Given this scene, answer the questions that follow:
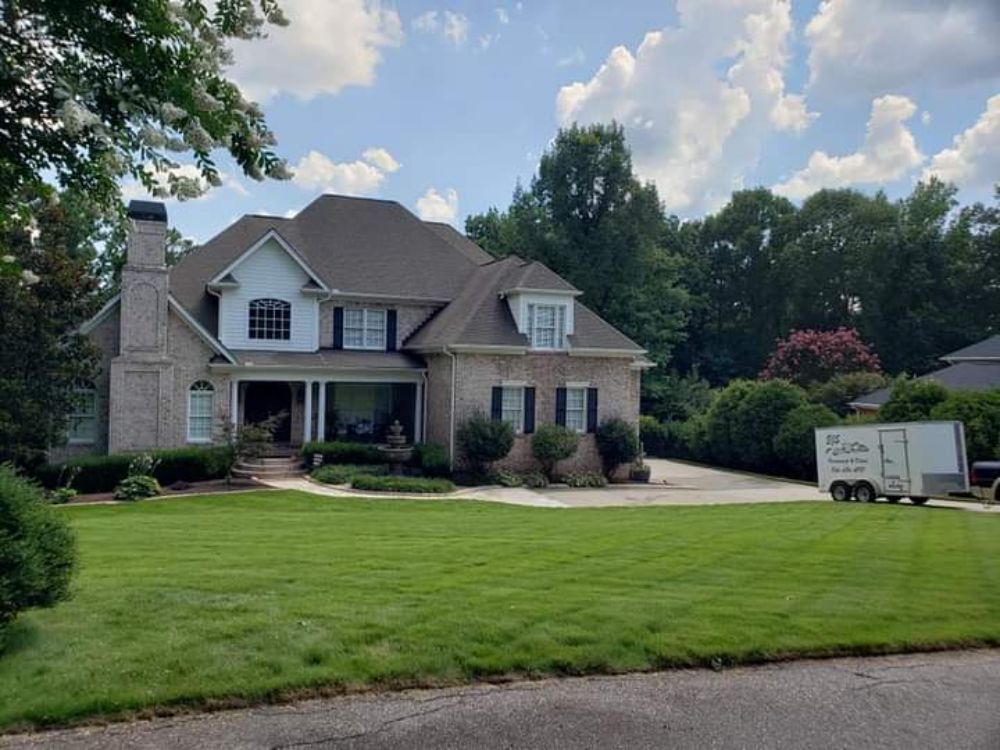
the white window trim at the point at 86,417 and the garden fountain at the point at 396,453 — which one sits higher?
the white window trim at the point at 86,417

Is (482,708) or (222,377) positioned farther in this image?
(222,377)

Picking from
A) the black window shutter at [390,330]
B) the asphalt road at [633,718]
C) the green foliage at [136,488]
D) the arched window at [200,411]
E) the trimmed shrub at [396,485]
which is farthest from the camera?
the black window shutter at [390,330]

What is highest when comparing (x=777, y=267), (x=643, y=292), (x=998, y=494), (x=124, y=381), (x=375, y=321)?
(x=777, y=267)

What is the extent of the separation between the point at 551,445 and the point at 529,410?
59.4 inches

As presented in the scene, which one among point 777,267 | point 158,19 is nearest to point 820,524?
point 158,19

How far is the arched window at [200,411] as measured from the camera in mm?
23984

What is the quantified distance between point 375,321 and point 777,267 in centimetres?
4339

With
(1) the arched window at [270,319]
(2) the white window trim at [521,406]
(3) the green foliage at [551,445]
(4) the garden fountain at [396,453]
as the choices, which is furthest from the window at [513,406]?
(1) the arched window at [270,319]

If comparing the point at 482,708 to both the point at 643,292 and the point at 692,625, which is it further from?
the point at 643,292

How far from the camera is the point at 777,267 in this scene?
204 feet

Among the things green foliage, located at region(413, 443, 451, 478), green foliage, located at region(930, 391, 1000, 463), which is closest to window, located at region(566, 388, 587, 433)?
green foliage, located at region(413, 443, 451, 478)

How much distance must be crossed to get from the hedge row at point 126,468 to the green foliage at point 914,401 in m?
23.8

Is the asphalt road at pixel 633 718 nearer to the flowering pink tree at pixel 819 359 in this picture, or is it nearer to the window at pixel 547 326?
the window at pixel 547 326

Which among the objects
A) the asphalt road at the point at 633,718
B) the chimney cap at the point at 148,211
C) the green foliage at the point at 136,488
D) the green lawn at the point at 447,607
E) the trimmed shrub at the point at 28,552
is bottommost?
the asphalt road at the point at 633,718
